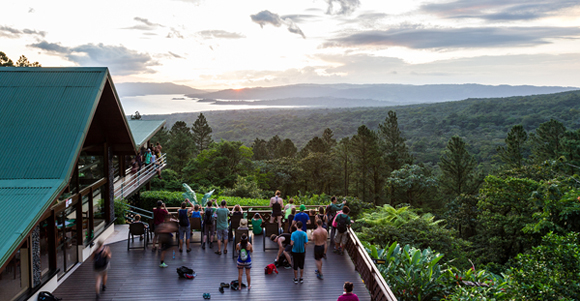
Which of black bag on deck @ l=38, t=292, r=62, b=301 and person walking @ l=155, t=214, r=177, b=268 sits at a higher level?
person walking @ l=155, t=214, r=177, b=268

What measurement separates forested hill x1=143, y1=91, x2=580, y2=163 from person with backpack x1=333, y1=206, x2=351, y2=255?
53288 millimetres

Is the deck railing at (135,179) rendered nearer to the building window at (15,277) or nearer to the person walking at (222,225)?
the person walking at (222,225)

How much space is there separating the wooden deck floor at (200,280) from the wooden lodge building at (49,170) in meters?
0.84

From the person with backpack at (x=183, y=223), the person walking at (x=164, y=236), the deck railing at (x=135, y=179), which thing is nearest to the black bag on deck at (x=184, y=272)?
the person walking at (x=164, y=236)

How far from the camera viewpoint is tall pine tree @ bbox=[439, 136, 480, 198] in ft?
134

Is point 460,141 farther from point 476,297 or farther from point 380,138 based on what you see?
point 476,297

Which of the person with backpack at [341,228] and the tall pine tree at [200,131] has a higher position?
the tall pine tree at [200,131]

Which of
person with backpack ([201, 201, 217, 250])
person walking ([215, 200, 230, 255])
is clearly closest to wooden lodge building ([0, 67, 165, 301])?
person with backpack ([201, 201, 217, 250])

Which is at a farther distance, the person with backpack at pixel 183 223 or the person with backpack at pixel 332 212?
the person with backpack at pixel 332 212

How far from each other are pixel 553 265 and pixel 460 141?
33.8m

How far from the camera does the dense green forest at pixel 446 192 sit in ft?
33.1

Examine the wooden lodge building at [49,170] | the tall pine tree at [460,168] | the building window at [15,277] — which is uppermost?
the wooden lodge building at [49,170]

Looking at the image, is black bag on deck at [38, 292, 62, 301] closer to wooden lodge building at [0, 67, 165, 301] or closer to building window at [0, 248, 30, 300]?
wooden lodge building at [0, 67, 165, 301]

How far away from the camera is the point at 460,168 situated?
40781mm
